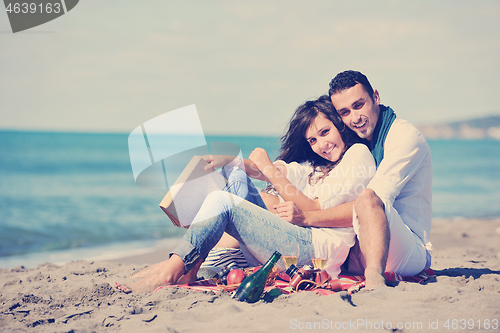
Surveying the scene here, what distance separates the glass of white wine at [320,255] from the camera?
8.50ft

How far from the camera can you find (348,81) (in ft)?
10.3

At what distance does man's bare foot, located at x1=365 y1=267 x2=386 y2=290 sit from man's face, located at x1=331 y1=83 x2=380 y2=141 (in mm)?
1231

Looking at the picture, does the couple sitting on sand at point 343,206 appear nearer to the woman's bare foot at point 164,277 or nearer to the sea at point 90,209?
the woman's bare foot at point 164,277

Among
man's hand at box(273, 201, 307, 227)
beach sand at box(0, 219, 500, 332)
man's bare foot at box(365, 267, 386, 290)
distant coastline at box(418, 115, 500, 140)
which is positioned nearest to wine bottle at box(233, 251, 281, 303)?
beach sand at box(0, 219, 500, 332)

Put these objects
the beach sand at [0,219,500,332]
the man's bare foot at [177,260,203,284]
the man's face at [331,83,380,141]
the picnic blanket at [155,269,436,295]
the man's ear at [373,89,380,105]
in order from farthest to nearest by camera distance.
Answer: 1. the man's ear at [373,89,380,105]
2. the man's face at [331,83,380,141]
3. the man's bare foot at [177,260,203,284]
4. the picnic blanket at [155,269,436,295]
5. the beach sand at [0,219,500,332]

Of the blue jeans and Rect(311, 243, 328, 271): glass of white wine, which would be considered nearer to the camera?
the blue jeans

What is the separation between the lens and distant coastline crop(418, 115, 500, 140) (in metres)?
67.9

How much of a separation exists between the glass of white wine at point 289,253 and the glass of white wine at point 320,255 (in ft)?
0.42

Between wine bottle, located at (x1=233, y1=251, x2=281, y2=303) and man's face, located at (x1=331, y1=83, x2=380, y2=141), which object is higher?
man's face, located at (x1=331, y1=83, x2=380, y2=141)

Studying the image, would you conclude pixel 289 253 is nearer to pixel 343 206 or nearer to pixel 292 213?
pixel 292 213

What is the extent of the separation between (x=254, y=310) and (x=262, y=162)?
4.07 feet

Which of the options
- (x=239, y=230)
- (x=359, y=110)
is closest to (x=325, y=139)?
(x=359, y=110)

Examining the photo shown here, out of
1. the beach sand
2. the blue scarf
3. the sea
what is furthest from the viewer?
the sea

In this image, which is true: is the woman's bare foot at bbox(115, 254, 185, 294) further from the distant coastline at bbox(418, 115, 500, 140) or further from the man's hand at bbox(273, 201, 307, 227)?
the distant coastline at bbox(418, 115, 500, 140)
